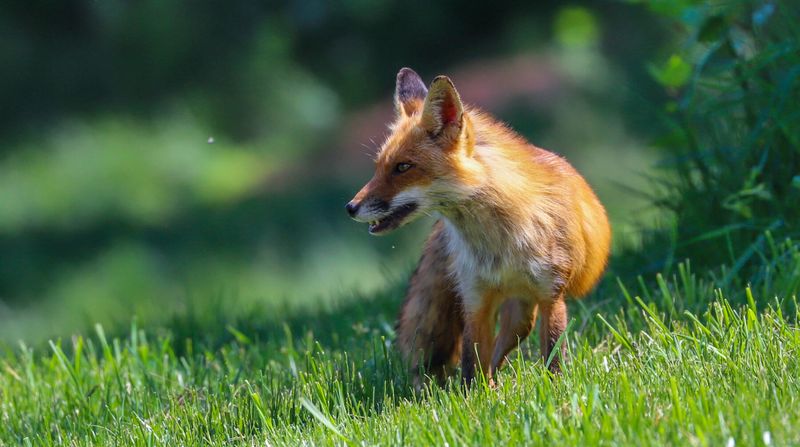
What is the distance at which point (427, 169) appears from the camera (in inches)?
164

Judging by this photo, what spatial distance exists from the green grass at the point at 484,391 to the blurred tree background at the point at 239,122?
4400mm

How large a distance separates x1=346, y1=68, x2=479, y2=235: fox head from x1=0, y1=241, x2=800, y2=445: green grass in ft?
2.17

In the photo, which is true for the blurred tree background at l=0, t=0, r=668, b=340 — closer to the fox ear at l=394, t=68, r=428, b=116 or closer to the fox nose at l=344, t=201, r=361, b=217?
the fox ear at l=394, t=68, r=428, b=116

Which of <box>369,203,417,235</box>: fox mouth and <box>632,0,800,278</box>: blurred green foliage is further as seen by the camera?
<box>632,0,800,278</box>: blurred green foliage

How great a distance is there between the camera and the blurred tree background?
401 inches

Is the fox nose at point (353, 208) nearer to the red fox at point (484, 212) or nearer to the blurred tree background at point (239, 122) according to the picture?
the red fox at point (484, 212)

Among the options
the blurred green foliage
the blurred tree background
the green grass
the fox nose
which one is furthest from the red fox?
the blurred tree background

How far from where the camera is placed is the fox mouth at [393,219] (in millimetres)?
4117

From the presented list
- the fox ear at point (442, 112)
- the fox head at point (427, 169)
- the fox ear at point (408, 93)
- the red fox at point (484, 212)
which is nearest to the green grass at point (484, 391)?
the red fox at point (484, 212)

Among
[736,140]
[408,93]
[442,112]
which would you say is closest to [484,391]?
[442,112]

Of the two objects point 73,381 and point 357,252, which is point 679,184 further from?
point 357,252

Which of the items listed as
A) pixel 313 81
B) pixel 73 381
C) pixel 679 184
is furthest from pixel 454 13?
pixel 73 381

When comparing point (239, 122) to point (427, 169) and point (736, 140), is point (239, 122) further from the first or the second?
point (427, 169)

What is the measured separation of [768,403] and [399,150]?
173cm
